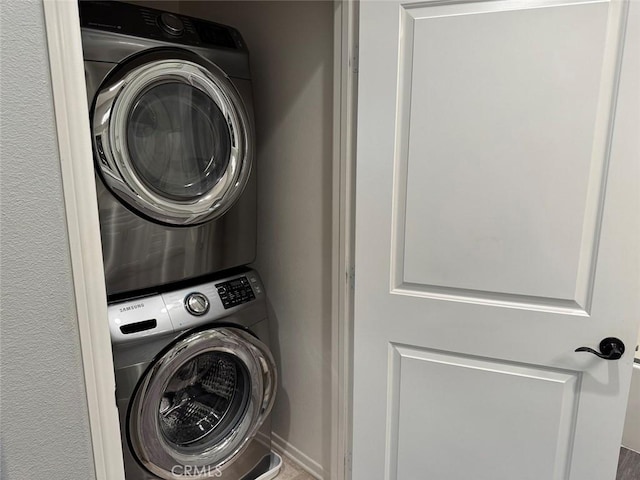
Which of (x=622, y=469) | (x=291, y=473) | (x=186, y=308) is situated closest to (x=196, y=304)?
(x=186, y=308)

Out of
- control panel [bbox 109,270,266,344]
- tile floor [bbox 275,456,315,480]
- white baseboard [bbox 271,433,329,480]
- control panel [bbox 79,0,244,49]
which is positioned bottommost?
tile floor [bbox 275,456,315,480]

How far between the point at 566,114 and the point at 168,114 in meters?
1.22

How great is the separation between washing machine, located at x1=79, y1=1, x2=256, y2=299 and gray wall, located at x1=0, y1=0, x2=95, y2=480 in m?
0.71

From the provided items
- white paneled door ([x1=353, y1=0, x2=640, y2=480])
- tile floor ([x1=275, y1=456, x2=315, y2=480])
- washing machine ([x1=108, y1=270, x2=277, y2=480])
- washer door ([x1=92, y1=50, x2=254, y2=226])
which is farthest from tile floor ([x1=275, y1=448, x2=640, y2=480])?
washer door ([x1=92, y1=50, x2=254, y2=226])

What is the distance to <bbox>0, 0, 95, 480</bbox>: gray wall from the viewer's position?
72cm

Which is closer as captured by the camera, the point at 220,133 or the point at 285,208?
the point at 220,133

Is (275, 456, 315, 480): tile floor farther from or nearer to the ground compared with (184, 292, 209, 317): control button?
nearer to the ground

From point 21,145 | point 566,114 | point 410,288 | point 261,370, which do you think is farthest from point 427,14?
point 261,370

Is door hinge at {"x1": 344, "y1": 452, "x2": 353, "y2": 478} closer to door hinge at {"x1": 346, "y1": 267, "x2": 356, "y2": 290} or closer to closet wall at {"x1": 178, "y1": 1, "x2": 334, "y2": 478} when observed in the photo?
closet wall at {"x1": 178, "y1": 1, "x2": 334, "y2": 478}

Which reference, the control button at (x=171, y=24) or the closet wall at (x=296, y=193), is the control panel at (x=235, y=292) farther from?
the control button at (x=171, y=24)

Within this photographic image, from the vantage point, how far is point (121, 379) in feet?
4.99

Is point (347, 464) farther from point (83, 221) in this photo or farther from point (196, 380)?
point (83, 221)

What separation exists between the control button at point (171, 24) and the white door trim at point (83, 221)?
887 millimetres

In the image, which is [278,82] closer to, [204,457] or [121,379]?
[121,379]
